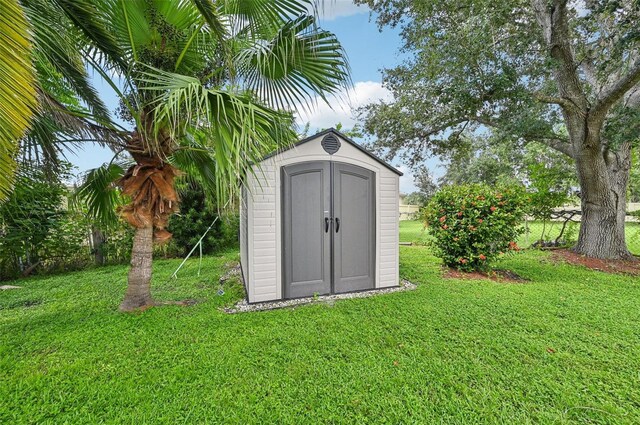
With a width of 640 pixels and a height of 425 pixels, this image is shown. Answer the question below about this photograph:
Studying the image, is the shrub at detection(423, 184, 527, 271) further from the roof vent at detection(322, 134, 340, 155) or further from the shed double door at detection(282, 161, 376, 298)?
the roof vent at detection(322, 134, 340, 155)

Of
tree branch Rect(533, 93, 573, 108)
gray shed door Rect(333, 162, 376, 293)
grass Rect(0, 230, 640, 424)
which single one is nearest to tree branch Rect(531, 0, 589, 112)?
tree branch Rect(533, 93, 573, 108)

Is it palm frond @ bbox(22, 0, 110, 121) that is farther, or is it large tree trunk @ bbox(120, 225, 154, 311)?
large tree trunk @ bbox(120, 225, 154, 311)

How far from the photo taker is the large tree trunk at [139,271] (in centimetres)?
300

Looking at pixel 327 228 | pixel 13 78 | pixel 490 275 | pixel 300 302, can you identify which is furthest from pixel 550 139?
pixel 13 78

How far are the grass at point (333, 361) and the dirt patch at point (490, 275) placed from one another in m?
0.84

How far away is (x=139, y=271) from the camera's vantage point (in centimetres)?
305

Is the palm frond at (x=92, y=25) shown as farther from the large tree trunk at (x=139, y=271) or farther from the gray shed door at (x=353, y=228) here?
the gray shed door at (x=353, y=228)

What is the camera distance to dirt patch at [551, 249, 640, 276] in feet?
15.9

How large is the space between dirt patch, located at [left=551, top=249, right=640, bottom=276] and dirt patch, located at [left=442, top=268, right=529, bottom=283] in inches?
74.8

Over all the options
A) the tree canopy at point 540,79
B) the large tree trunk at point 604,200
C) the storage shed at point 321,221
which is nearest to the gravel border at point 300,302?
the storage shed at point 321,221

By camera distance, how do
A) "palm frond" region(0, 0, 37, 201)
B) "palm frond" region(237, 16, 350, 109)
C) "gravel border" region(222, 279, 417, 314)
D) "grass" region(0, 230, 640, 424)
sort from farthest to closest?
"gravel border" region(222, 279, 417, 314) < "palm frond" region(237, 16, 350, 109) < "grass" region(0, 230, 640, 424) < "palm frond" region(0, 0, 37, 201)

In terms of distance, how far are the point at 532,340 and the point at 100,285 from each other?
19.1ft

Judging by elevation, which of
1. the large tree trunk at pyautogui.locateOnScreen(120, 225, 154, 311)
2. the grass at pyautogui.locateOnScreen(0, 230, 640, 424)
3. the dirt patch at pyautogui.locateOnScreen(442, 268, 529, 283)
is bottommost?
the grass at pyautogui.locateOnScreen(0, 230, 640, 424)

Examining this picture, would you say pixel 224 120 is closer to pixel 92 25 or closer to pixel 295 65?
pixel 295 65
